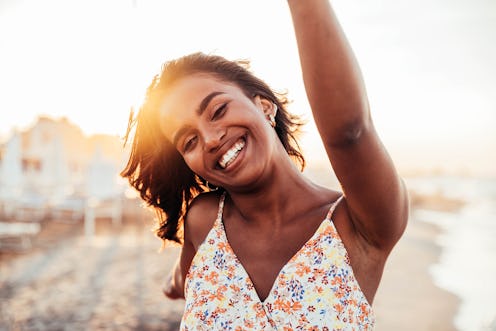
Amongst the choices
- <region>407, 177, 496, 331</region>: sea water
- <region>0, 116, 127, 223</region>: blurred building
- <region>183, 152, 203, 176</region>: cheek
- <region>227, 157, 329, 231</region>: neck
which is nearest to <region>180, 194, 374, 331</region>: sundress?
<region>227, 157, 329, 231</region>: neck

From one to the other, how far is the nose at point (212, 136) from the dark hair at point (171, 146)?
300mm

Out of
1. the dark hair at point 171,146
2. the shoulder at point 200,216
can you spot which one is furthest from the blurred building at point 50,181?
the shoulder at point 200,216

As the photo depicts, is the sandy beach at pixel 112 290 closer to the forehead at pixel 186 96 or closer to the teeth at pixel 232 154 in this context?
the forehead at pixel 186 96

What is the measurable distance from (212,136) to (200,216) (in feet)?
1.70

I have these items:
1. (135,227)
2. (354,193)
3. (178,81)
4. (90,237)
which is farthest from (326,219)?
(135,227)

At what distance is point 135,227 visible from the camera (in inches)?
510

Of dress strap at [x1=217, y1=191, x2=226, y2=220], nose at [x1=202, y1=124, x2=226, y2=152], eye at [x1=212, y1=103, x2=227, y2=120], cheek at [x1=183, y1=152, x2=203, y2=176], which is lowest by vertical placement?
dress strap at [x1=217, y1=191, x2=226, y2=220]

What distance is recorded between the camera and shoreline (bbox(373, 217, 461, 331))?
579cm

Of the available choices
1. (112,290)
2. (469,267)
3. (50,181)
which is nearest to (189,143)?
(112,290)

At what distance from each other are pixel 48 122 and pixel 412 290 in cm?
2518

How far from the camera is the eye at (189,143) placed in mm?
1622

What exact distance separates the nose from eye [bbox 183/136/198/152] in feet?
0.26

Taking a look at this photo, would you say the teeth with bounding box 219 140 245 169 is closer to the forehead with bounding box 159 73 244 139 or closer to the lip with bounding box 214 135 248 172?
the lip with bounding box 214 135 248 172

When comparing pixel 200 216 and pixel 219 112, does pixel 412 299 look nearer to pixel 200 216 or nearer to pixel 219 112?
pixel 200 216
